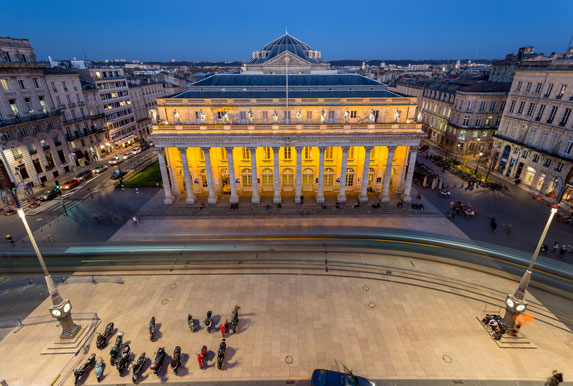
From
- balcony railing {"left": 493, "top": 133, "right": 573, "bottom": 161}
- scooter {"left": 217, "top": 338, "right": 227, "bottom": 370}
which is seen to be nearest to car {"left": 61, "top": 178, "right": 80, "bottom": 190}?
scooter {"left": 217, "top": 338, "right": 227, "bottom": 370}

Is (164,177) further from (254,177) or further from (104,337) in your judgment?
(104,337)

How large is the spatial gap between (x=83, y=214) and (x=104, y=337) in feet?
107

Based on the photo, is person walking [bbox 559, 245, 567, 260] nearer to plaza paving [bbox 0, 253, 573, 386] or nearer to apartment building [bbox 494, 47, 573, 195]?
plaza paving [bbox 0, 253, 573, 386]

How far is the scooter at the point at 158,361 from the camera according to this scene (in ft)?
64.4

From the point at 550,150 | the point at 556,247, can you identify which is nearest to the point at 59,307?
the point at 556,247

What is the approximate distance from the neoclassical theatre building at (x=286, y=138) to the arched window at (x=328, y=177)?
0.64ft

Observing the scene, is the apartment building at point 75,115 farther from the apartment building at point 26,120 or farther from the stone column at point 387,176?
the stone column at point 387,176

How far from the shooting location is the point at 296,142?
145ft

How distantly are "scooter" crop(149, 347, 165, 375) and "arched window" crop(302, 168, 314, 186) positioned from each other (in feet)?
118

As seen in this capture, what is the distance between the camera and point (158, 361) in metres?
19.9

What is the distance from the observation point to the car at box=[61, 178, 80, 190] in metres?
55.2

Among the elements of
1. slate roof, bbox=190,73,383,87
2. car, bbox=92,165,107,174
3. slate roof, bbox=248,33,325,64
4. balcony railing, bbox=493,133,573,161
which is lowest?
car, bbox=92,165,107,174

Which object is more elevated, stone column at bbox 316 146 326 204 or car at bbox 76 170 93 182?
stone column at bbox 316 146 326 204

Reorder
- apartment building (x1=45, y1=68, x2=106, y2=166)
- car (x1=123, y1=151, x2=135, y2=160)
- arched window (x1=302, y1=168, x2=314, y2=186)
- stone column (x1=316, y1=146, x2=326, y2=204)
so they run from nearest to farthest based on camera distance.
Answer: stone column (x1=316, y1=146, x2=326, y2=204), arched window (x1=302, y1=168, x2=314, y2=186), apartment building (x1=45, y1=68, x2=106, y2=166), car (x1=123, y1=151, x2=135, y2=160)
